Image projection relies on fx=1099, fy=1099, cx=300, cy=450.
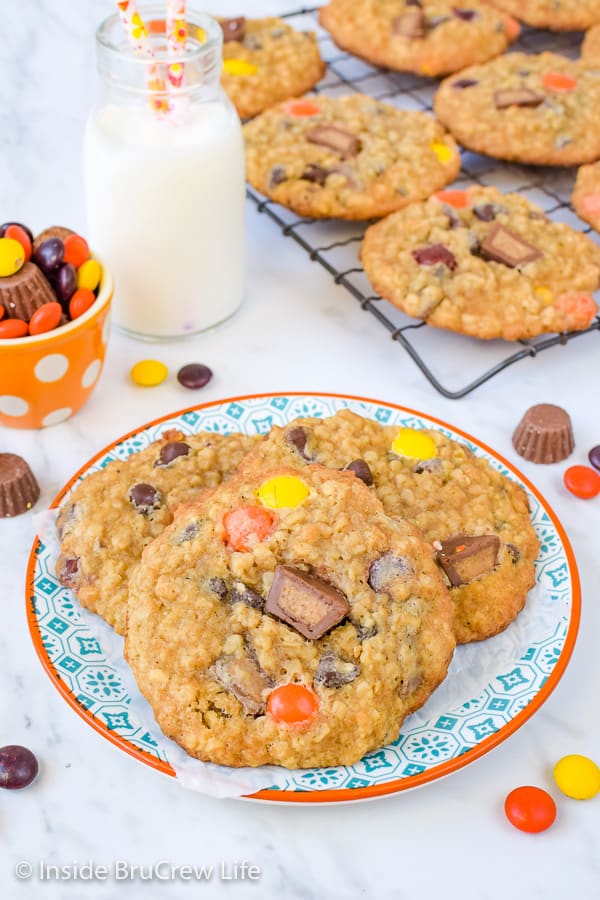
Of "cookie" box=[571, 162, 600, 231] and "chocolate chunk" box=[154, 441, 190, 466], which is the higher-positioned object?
"cookie" box=[571, 162, 600, 231]

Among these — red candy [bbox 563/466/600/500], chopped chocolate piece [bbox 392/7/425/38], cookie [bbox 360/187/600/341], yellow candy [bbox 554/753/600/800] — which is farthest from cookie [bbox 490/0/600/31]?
yellow candy [bbox 554/753/600/800]

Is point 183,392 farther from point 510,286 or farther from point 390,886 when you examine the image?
point 390,886

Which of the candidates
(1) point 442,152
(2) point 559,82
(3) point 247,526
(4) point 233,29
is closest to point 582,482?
(3) point 247,526

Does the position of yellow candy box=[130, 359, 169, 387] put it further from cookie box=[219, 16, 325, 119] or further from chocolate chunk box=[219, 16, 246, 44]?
chocolate chunk box=[219, 16, 246, 44]

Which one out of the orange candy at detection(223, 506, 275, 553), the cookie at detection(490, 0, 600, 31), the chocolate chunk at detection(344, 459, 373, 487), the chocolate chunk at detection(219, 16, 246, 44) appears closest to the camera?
the orange candy at detection(223, 506, 275, 553)

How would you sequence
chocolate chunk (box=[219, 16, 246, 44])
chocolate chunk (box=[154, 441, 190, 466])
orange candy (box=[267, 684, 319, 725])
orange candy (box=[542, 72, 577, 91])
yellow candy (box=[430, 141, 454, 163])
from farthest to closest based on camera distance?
chocolate chunk (box=[219, 16, 246, 44])
orange candy (box=[542, 72, 577, 91])
yellow candy (box=[430, 141, 454, 163])
chocolate chunk (box=[154, 441, 190, 466])
orange candy (box=[267, 684, 319, 725])

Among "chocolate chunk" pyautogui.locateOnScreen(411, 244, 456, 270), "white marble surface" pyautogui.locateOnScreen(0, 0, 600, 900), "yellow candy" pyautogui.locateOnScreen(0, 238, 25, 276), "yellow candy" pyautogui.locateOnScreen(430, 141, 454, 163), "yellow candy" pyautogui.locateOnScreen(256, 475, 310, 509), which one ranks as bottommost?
Result: "white marble surface" pyautogui.locateOnScreen(0, 0, 600, 900)

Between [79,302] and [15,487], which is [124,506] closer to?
[15,487]

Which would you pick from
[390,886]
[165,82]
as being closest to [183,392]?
[165,82]
